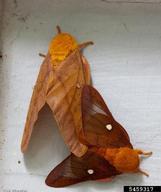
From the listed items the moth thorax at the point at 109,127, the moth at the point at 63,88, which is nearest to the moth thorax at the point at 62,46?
the moth at the point at 63,88

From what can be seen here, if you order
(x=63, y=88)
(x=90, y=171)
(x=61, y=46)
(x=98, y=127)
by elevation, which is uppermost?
(x=61, y=46)

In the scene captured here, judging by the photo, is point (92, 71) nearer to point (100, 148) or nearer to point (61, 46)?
point (61, 46)

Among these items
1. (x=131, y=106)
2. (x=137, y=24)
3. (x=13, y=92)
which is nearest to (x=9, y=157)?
(x=13, y=92)

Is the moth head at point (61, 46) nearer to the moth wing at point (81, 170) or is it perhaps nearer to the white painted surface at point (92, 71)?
the white painted surface at point (92, 71)

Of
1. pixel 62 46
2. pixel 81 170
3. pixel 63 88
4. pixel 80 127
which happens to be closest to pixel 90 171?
pixel 81 170

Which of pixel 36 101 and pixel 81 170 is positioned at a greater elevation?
pixel 36 101

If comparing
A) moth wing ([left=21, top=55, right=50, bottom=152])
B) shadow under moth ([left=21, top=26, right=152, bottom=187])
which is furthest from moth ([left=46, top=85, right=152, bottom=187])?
moth wing ([left=21, top=55, right=50, bottom=152])

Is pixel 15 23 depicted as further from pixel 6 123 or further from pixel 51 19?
pixel 6 123

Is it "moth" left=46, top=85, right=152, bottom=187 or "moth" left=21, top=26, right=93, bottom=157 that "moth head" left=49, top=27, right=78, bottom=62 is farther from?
"moth" left=46, top=85, right=152, bottom=187
